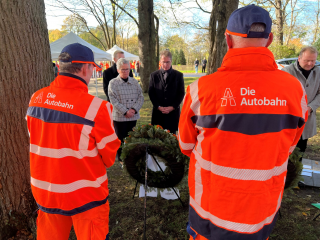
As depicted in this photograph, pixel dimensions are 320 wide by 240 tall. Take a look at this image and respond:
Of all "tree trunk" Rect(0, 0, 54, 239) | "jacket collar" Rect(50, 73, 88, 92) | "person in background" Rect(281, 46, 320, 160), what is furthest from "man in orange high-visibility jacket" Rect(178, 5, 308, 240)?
"person in background" Rect(281, 46, 320, 160)

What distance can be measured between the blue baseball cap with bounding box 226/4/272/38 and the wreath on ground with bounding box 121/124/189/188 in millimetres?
1760

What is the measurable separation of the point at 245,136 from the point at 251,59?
1.53ft

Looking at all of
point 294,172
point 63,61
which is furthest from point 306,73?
point 63,61

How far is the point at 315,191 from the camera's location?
3.81 meters

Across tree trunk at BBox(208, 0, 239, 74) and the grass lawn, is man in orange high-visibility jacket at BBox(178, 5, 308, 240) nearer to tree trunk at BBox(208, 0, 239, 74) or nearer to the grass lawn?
the grass lawn

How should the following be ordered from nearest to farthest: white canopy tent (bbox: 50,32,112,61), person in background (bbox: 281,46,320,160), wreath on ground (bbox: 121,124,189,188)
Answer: wreath on ground (bbox: 121,124,189,188) → person in background (bbox: 281,46,320,160) → white canopy tent (bbox: 50,32,112,61)

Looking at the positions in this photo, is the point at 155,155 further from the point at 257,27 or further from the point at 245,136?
the point at 257,27

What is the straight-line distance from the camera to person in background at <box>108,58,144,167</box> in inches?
168

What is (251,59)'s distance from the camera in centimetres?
131

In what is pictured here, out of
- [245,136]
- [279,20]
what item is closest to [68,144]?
[245,136]

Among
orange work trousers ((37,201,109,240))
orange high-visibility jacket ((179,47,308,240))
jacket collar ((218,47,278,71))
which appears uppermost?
jacket collar ((218,47,278,71))

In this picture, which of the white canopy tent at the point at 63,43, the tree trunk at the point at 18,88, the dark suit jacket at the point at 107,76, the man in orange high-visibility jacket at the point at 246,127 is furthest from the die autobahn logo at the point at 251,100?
the white canopy tent at the point at 63,43

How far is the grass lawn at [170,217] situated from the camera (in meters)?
2.84

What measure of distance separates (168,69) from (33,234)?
138 inches
